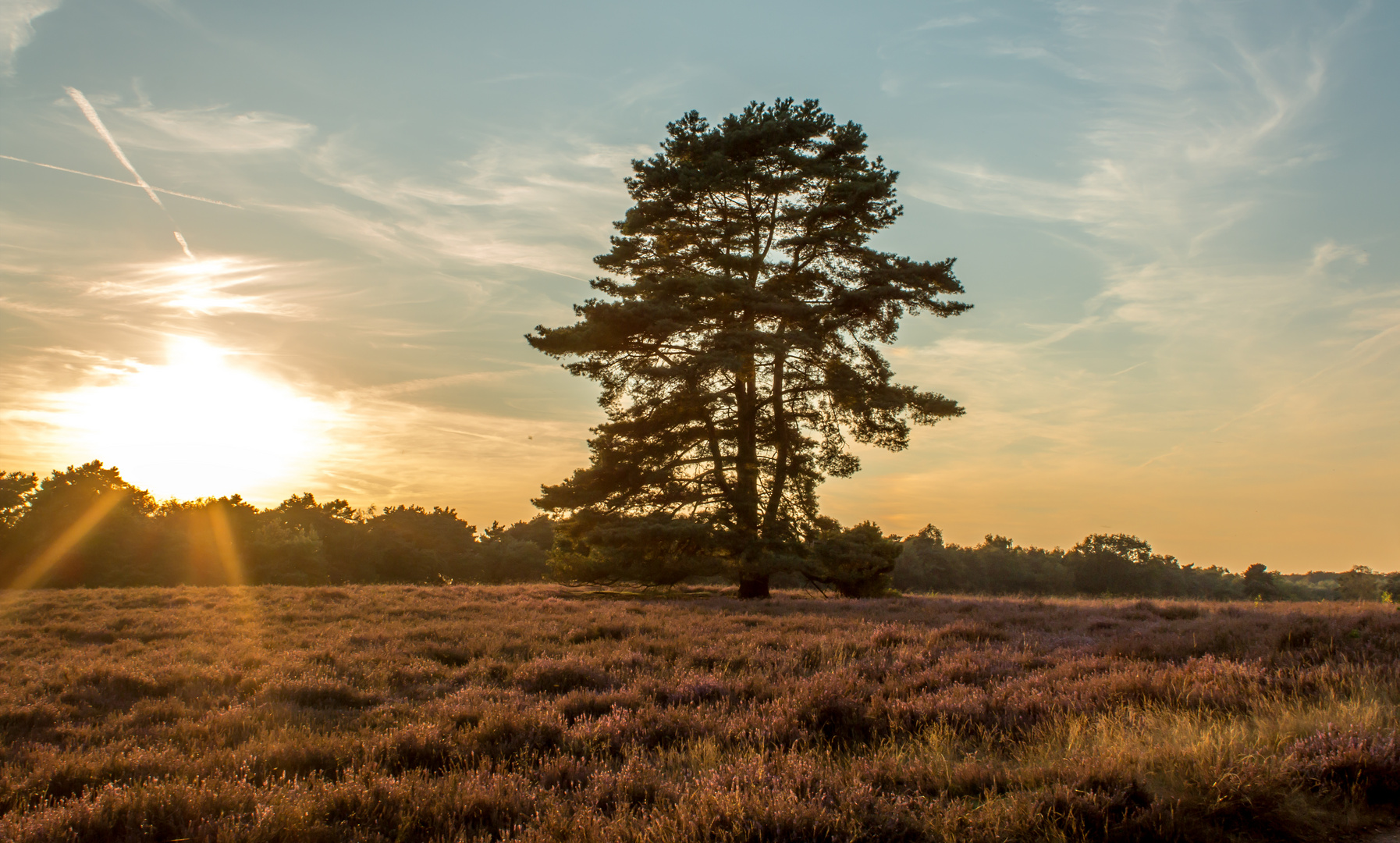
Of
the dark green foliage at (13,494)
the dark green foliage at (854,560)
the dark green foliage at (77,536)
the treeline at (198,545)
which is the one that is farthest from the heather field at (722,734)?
the dark green foliage at (13,494)

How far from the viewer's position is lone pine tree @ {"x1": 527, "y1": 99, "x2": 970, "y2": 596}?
2056 cm

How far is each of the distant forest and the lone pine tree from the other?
3.09 meters

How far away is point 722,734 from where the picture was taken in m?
5.87

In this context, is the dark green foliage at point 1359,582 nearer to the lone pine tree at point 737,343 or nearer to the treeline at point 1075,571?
the treeline at point 1075,571

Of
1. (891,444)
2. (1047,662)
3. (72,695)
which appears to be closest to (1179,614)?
(1047,662)

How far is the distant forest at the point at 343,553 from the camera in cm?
4503

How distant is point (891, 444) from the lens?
21.8 meters

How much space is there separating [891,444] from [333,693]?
56.6 feet

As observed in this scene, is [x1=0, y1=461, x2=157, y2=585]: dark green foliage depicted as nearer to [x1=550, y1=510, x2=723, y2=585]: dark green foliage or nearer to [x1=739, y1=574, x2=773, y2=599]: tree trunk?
[x1=550, y1=510, x2=723, y2=585]: dark green foliage

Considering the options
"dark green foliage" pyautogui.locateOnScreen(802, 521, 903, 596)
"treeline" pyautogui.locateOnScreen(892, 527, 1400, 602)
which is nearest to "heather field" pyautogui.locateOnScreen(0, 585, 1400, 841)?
"dark green foliage" pyautogui.locateOnScreen(802, 521, 903, 596)

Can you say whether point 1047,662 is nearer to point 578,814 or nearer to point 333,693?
point 578,814

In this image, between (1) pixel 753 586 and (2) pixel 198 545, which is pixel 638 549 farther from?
(2) pixel 198 545

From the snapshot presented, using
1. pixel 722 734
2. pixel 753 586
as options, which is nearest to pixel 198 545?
pixel 753 586

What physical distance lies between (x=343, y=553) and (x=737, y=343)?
49903mm
